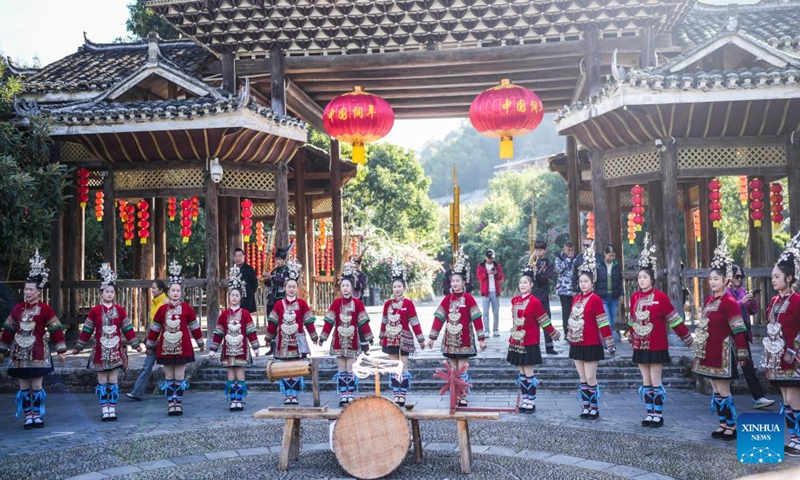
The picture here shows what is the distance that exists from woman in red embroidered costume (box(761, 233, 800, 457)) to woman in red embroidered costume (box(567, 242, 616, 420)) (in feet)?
5.46

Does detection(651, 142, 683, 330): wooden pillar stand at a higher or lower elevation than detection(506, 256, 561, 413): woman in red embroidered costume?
higher

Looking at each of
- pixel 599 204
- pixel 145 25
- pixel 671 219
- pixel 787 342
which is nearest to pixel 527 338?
pixel 787 342

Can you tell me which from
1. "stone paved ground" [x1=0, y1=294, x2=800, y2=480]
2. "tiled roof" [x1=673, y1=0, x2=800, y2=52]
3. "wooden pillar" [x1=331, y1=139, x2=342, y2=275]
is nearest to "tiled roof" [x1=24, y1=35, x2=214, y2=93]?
"wooden pillar" [x1=331, y1=139, x2=342, y2=275]

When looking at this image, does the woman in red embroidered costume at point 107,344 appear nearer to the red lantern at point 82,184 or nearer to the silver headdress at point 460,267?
the silver headdress at point 460,267

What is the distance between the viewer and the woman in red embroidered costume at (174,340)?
8523 millimetres

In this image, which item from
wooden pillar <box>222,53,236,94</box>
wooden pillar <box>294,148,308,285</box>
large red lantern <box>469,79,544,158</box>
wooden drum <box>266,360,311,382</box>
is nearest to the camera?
wooden drum <box>266,360,311,382</box>

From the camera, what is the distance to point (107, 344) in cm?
842

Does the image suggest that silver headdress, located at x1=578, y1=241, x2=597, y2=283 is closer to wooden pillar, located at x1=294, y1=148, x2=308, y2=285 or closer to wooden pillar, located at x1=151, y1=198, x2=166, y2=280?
Answer: wooden pillar, located at x1=294, y1=148, x2=308, y2=285

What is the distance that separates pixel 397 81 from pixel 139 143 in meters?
4.77

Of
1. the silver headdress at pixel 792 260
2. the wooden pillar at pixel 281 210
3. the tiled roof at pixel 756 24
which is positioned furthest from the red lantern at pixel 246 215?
the silver headdress at pixel 792 260

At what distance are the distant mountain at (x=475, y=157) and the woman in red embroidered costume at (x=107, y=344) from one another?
65.0m

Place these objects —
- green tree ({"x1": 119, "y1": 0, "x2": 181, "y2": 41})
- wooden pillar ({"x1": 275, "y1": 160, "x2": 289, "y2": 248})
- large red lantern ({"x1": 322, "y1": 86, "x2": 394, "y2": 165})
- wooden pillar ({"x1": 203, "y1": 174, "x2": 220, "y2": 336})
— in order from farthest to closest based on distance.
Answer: green tree ({"x1": 119, "y1": 0, "x2": 181, "y2": 41})
wooden pillar ({"x1": 275, "y1": 160, "x2": 289, "y2": 248})
wooden pillar ({"x1": 203, "y1": 174, "x2": 220, "y2": 336})
large red lantern ({"x1": 322, "y1": 86, "x2": 394, "y2": 165})

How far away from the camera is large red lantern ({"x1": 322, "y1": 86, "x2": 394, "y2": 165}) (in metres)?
11.2

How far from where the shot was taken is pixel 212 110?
10750 mm
